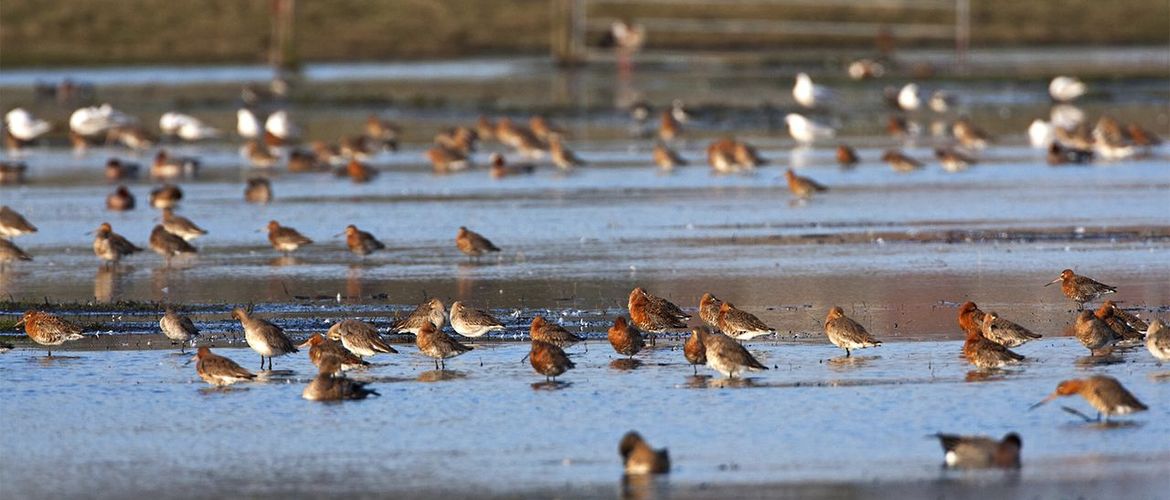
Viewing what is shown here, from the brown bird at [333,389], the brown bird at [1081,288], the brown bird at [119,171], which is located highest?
the brown bird at [119,171]

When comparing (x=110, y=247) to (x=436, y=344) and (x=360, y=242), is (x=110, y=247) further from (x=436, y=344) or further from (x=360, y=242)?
(x=436, y=344)

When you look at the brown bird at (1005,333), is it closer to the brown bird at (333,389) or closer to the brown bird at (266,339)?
the brown bird at (333,389)

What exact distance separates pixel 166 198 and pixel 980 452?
15.8 m

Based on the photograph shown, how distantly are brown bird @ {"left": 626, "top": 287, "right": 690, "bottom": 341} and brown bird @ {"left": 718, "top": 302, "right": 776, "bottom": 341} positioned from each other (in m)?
0.66

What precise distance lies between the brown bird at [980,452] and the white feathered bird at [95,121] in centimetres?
2690

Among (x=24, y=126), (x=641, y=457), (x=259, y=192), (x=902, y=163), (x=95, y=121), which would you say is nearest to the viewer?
(x=641, y=457)

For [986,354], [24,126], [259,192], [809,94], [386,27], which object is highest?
[386,27]

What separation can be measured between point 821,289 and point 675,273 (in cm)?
162

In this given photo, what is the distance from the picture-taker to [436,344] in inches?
508

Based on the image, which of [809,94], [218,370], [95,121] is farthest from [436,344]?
[809,94]

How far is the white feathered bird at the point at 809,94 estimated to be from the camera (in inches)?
1486

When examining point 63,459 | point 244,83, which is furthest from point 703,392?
point 244,83

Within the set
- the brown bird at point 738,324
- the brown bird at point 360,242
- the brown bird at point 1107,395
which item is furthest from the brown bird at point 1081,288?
the brown bird at point 360,242

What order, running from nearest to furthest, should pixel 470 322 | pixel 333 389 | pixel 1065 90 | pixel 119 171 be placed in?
1. pixel 333 389
2. pixel 470 322
3. pixel 119 171
4. pixel 1065 90
